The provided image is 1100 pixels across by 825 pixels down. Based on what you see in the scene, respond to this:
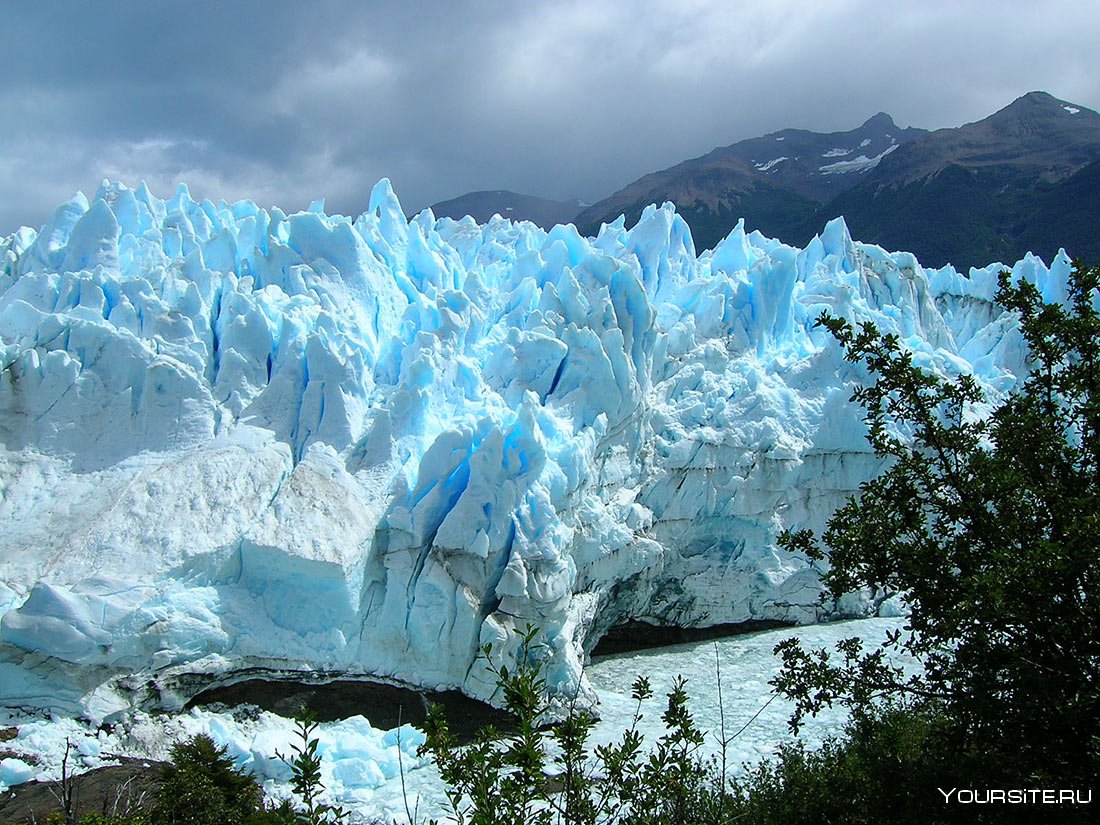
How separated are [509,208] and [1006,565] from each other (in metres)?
62.2

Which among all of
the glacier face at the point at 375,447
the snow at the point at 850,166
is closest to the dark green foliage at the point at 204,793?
the glacier face at the point at 375,447

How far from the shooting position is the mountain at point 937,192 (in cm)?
4222

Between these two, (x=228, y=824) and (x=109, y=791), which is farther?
(x=109, y=791)

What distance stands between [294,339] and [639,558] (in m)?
6.77

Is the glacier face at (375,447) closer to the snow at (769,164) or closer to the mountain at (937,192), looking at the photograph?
the mountain at (937,192)

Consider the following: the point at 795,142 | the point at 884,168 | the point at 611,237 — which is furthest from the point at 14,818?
the point at 795,142

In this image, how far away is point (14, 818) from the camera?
7.02 meters

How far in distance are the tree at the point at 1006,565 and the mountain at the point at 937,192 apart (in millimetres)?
38830

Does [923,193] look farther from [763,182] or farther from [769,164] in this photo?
[769,164]

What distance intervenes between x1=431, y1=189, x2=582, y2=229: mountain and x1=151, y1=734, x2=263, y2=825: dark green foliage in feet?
181

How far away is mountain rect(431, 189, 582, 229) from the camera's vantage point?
6190 cm

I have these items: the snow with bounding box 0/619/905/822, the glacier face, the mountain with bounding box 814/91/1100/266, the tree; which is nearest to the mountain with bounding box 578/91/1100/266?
the mountain with bounding box 814/91/1100/266

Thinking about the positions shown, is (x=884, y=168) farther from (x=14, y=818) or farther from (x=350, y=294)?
(x=14, y=818)

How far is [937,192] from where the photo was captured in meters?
48.9
